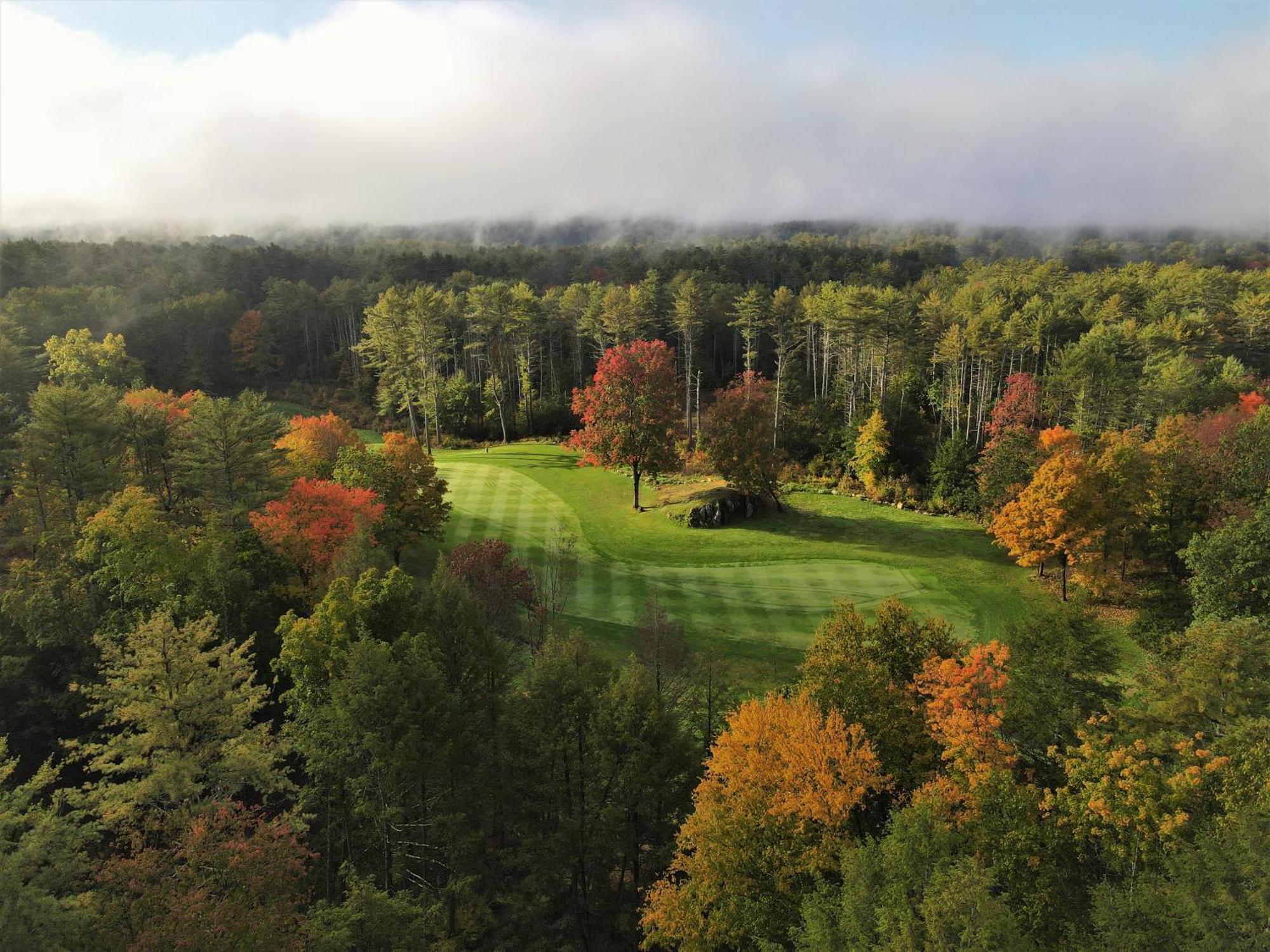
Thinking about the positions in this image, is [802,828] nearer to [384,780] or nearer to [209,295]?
[384,780]

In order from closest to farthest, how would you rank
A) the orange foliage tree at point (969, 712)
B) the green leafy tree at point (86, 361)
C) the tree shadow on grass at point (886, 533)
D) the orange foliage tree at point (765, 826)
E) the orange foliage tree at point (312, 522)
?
the orange foliage tree at point (765, 826) < the orange foliage tree at point (969, 712) < the orange foliage tree at point (312, 522) < the tree shadow on grass at point (886, 533) < the green leafy tree at point (86, 361)

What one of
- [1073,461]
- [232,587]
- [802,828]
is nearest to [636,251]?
[1073,461]

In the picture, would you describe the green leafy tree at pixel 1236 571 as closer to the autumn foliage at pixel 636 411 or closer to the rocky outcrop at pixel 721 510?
the rocky outcrop at pixel 721 510

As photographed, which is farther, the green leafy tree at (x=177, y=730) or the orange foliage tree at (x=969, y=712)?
the orange foliage tree at (x=969, y=712)

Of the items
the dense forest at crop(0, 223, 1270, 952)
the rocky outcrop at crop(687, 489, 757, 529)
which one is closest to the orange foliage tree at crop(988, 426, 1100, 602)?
the dense forest at crop(0, 223, 1270, 952)

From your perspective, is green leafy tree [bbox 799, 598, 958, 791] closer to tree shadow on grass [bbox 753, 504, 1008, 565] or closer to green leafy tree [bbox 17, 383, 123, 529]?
tree shadow on grass [bbox 753, 504, 1008, 565]

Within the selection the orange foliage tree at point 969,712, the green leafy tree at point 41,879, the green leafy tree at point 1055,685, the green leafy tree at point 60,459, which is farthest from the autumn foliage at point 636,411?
the green leafy tree at point 41,879
